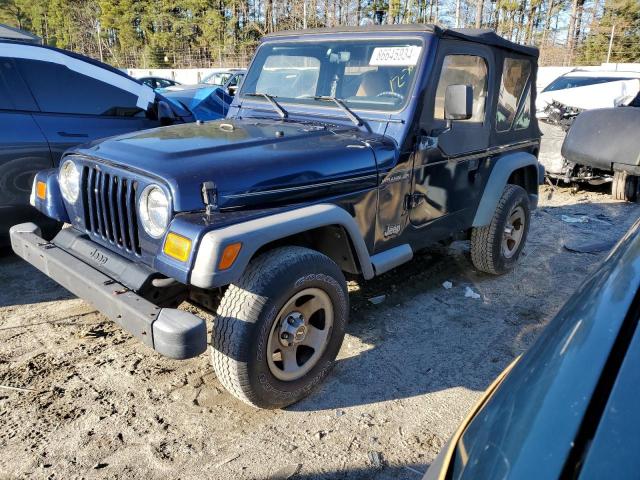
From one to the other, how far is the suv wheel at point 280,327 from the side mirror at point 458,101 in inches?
52.9

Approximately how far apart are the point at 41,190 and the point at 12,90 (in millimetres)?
1510

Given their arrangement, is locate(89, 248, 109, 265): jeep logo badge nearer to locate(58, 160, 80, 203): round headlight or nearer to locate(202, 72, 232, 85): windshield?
locate(58, 160, 80, 203): round headlight

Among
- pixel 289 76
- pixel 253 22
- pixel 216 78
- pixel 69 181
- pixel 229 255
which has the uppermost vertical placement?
pixel 253 22

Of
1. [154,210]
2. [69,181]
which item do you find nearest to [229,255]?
[154,210]

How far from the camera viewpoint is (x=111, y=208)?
106 inches

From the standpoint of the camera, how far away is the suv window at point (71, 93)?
4.35 metres

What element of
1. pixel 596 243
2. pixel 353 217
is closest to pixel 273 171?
pixel 353 217

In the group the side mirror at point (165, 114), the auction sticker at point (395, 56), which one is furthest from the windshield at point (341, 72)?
the side mirror at point (165, 114)

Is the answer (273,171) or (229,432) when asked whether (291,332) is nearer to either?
(229,432)

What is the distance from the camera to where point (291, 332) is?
2.66 meters

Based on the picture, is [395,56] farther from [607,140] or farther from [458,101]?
[607,140]

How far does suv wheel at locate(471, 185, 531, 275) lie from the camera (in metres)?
4.36

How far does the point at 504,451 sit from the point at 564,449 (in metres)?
0.12

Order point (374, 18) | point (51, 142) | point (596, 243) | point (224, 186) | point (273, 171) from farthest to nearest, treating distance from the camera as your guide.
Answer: point (374, 18) → point (596, 243) → point (51, 142) → point (273, 171) → point (224, 186)
